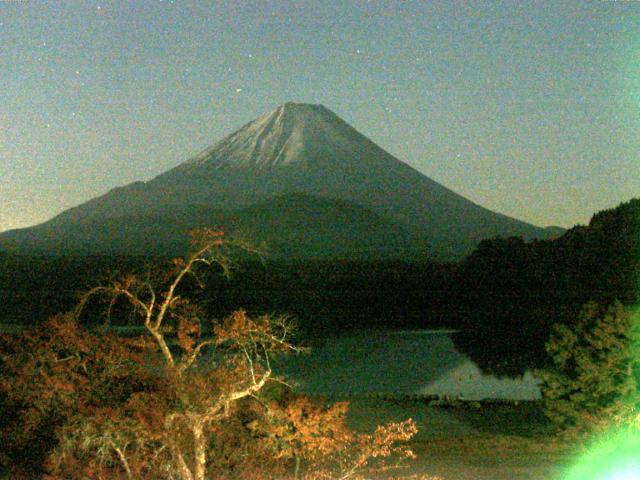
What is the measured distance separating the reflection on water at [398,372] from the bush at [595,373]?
205 inches

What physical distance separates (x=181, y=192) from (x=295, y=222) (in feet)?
58.9

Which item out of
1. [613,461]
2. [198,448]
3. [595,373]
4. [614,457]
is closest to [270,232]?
[595,373]

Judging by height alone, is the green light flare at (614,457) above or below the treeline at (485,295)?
above

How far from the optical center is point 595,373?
10.6 meters

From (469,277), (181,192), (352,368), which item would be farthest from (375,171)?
(352,368)

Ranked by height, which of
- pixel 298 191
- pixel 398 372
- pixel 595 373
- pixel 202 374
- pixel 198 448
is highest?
pixel 298 191

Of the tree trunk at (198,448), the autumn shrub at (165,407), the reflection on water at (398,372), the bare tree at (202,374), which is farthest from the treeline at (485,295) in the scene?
the tree trunk at (198,448)

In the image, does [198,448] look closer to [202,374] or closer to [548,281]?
[202,374]

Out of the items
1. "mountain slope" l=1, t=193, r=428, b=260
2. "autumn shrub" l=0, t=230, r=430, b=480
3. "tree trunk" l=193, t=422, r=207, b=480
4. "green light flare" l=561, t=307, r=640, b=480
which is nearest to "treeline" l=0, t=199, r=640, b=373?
"autumn shrub" l=0, t=230, r=430, b=480

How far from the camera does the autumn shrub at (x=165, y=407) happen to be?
6.73 metres

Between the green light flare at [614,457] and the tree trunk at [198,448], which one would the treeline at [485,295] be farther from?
the tree trunk at [198,448]

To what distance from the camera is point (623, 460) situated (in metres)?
8.90

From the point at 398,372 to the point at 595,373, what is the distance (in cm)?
1141

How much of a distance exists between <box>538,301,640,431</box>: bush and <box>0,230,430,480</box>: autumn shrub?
9.28ft
